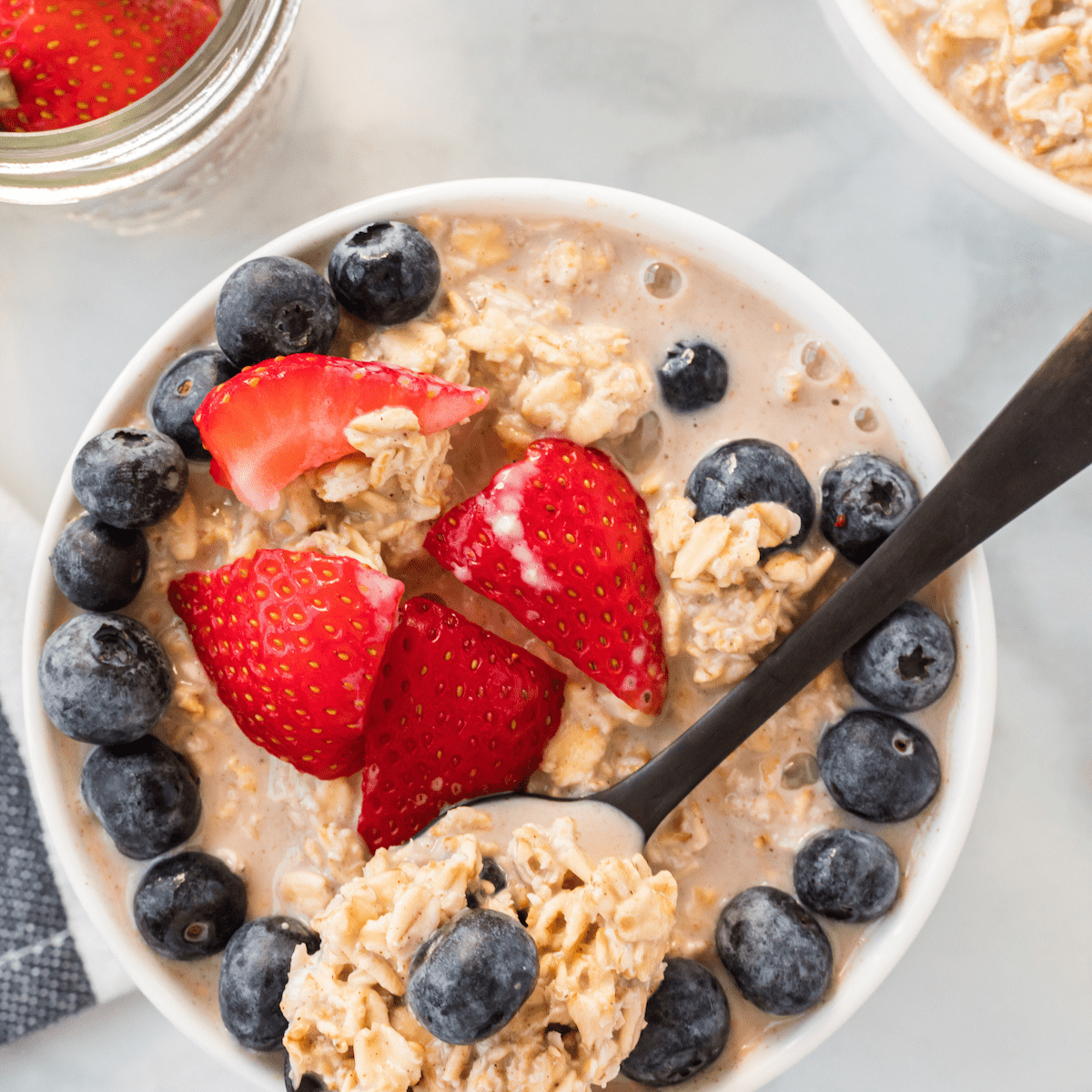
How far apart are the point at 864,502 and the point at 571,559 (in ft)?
0.94

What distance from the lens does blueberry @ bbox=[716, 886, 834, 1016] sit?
3.50 ft

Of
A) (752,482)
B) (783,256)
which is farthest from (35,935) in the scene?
(783,256)

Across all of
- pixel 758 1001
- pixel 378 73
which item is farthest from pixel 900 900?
pixel 378 73

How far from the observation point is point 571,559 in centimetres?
106

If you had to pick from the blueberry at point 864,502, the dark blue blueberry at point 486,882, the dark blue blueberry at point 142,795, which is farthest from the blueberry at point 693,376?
the dark blue blueberry at point 142,795

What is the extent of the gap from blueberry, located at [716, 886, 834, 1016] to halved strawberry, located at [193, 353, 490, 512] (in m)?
0.56

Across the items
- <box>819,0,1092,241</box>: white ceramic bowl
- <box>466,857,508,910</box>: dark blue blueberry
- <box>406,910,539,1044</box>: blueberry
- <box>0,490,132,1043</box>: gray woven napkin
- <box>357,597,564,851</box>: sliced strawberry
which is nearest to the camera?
<box>406,910,539,1044</box>: blueberry

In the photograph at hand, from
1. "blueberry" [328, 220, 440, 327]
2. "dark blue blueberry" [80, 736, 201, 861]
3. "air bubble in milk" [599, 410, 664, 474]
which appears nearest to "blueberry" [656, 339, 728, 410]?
"air bubble in milk" [599, 410, 664, 474]

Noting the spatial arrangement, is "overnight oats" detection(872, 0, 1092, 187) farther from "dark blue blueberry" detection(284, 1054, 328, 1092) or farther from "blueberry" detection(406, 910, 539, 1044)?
"dark blue blueberry" detection(284, 1054, 328, 1092)

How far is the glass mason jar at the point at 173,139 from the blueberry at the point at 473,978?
0.96 m

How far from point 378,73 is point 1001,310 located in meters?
0.85

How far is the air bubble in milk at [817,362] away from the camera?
3.77 ft

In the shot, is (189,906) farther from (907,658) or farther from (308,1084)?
(907,658)

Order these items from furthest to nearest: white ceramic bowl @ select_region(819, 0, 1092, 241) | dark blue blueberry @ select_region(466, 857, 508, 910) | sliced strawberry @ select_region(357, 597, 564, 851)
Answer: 1. white ceramic bowl @ select_region(819, 0, 1092, 241)
2. sliced strawberry @ select_region(357, 597, 564, 851)
3. dark blue blueberry @ select_region(466, 857, 508, 910)
